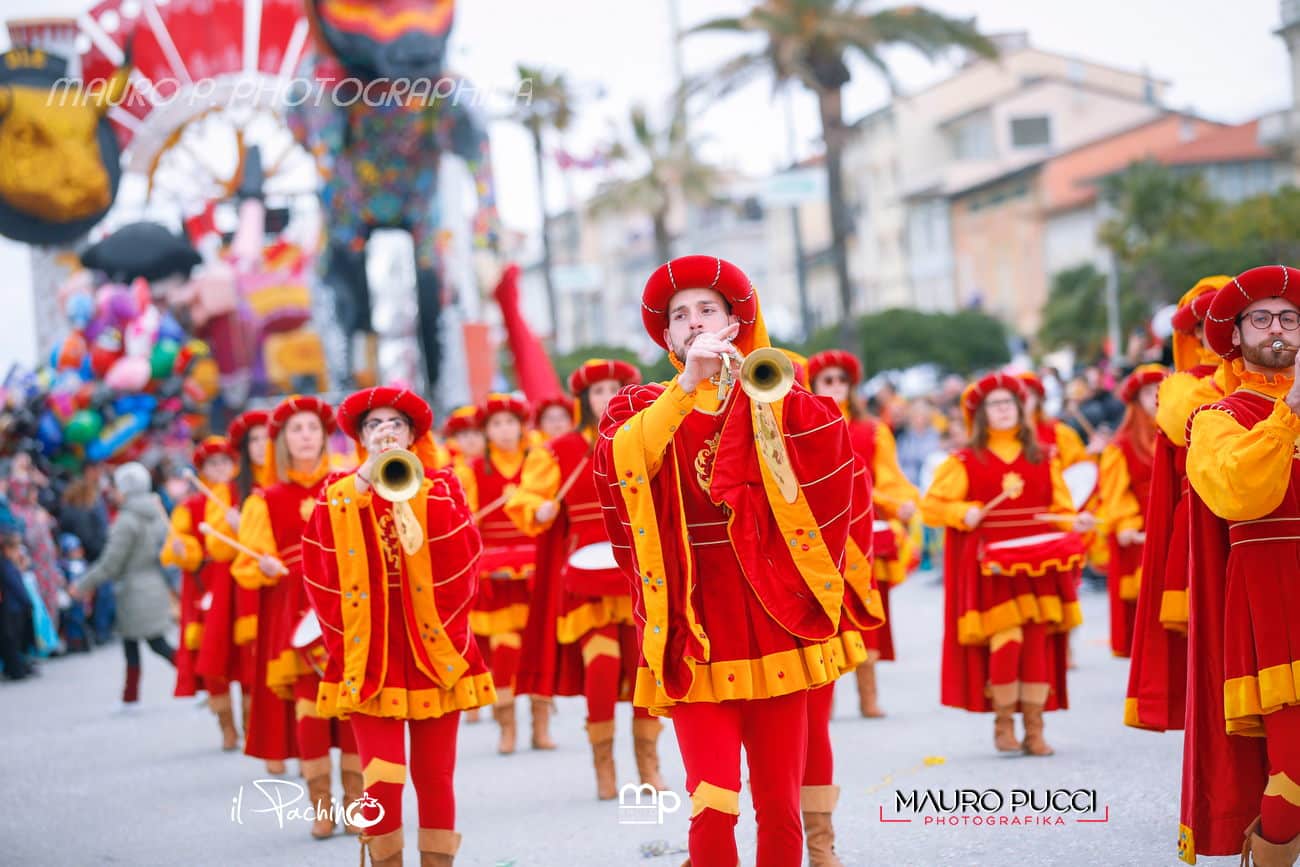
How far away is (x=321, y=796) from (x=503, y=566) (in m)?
2.89

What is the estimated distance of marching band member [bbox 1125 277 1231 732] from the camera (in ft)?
19.9

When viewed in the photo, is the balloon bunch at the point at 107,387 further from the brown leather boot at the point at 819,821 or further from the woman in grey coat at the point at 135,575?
the brown leather boot at the point at 819,821

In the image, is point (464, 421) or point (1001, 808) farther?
point (464, 421)

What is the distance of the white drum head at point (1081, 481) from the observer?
9.77 meters

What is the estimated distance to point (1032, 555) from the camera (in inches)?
342

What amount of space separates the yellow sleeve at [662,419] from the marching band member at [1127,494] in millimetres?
5095

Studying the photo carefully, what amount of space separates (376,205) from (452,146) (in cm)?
155

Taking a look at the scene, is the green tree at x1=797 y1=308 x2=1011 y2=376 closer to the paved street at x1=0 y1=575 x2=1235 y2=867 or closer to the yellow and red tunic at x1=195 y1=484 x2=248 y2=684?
the paved street at x1=0 y1=575 x2=1235 y2=867

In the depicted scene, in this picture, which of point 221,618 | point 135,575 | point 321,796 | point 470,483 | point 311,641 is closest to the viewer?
point 311,641

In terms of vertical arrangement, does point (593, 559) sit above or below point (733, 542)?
below

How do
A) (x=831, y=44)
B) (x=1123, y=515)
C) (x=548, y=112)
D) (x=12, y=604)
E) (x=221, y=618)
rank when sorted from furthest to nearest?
(x=548, y=112), (x=831, y=44), (x=12, y=604), (x=221, y=618), (x=1123, y=515)

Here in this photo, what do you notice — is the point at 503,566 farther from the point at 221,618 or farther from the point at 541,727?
the point at 221,618

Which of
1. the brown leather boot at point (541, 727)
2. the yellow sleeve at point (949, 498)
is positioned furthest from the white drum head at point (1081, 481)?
the brown leather boot at point (541, 727)

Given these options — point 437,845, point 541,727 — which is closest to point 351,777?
point 437,845
